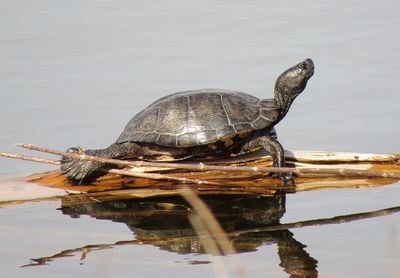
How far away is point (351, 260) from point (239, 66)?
624 cm

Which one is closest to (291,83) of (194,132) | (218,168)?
(194,132)

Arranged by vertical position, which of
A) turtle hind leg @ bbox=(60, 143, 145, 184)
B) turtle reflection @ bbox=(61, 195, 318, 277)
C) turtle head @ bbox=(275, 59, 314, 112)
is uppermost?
turtle head @ bbox=(275, 59, 314, 112)

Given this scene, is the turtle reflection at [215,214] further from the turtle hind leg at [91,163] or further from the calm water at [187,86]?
the turtle hind leg at [91,163]

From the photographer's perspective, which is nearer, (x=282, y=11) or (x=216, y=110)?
(x=216, y=110)

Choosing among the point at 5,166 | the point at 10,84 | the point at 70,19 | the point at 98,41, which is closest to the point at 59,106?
the point at 10,84

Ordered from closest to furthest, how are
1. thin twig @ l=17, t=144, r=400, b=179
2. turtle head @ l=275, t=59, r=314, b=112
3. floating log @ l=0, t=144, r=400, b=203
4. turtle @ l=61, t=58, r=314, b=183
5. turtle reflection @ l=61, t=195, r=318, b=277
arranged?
thin twig @ l=17, t=144, r=400, b=179 → turtle reflection @ l=61, t=195, r=318, b=277 → floating log @ l=0, t=144, r=400, b=203 → turtle @ l=61, t=58, r=314, b=183 → turtle head @ l=275, t=59, r=314, b=112

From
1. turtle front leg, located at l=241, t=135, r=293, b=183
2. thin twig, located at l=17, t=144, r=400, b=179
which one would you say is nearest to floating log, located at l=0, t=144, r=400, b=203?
turtle front leg, located at l=241, t=135, r=293, b=183

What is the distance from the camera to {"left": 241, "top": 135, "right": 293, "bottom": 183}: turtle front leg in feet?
26.7

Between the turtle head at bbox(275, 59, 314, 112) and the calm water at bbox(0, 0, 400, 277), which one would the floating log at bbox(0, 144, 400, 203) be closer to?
the calm water at bbox(0, 0, 400, 277)

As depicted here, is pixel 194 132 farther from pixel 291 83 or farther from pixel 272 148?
pixel 291 83

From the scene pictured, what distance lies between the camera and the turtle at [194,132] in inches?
326

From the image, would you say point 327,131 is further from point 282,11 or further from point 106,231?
point 282,11

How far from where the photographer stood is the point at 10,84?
12.4 meters

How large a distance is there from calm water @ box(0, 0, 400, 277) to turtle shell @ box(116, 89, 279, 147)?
27.0 inches
